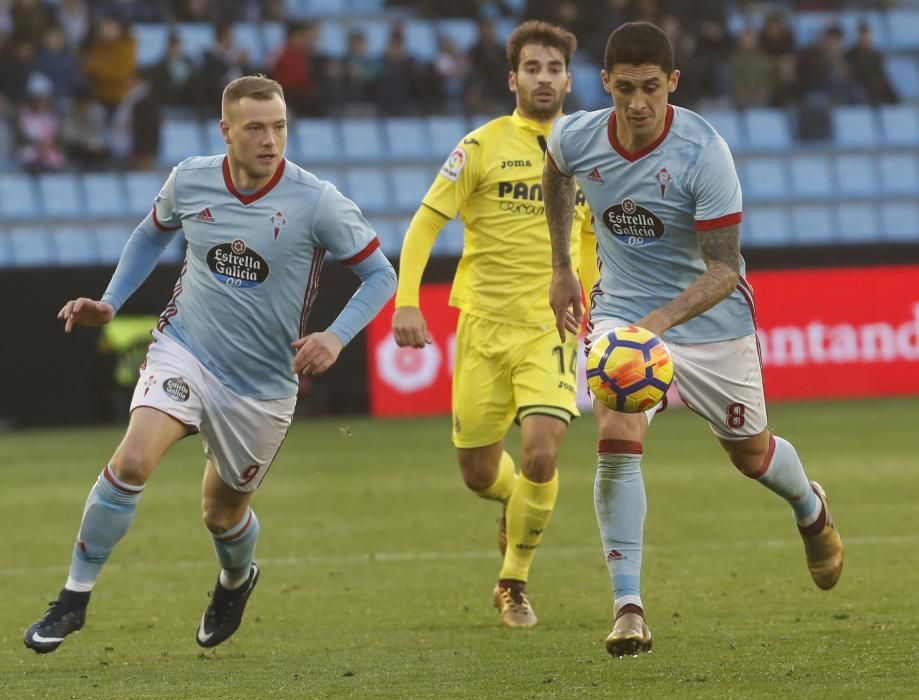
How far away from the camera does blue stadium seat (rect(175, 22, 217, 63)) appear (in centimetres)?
2081

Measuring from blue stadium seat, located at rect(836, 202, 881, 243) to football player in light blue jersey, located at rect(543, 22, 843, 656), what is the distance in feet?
46.9

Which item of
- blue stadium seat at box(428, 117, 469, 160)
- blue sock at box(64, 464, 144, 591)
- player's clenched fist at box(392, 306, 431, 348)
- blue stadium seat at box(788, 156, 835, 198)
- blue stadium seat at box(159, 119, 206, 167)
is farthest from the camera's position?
blue stadium seat at box(788, 156, 835, 198)

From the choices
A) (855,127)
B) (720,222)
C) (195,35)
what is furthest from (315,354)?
(855,127)

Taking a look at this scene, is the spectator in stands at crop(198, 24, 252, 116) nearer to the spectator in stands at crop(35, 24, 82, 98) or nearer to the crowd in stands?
the crowd in stands

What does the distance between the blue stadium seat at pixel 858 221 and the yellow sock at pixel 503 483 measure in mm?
13380

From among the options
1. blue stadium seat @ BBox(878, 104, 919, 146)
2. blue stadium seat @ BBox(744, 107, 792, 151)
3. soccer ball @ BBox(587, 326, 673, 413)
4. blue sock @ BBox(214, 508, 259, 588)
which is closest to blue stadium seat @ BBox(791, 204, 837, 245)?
blue stadium seat @ BBox(744, 107, 792, 151)

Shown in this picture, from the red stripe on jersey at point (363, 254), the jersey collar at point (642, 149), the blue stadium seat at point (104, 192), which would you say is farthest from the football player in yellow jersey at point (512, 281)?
the blue stadium seat at point (104, 192)

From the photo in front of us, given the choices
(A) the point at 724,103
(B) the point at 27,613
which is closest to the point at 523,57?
(B) the point at 27,613

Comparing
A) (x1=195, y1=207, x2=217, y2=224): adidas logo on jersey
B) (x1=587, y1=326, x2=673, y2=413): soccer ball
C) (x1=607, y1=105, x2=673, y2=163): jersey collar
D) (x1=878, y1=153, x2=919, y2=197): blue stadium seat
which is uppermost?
(x1=607, y1=105, x2=673, y2=163): jersey collar

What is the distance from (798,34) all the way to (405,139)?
20.5 feet

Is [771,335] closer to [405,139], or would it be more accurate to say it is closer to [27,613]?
[405,139]

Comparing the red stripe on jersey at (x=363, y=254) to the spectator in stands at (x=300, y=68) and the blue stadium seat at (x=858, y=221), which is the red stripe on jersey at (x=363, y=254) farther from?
the blue stadium seat at (x=858, y=221)

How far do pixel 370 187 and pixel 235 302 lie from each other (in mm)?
13901

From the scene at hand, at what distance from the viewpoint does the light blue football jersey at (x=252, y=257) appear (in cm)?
659
